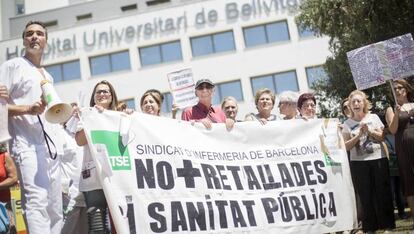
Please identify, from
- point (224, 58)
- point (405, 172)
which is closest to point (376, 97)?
point (405, 172)

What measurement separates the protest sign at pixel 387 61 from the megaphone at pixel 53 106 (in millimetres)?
3991

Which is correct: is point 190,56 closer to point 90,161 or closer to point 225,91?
point 225,91

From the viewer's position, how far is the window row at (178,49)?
31031mm

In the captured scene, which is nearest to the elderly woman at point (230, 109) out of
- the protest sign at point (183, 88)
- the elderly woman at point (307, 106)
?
the elderly woman at point (307, 106)

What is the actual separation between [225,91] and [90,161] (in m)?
26.5

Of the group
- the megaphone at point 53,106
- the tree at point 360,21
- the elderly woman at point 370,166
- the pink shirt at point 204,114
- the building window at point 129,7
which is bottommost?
the elderly woman at point 370,166

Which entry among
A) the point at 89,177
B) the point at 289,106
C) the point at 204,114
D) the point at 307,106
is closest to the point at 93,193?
the point at 89,177

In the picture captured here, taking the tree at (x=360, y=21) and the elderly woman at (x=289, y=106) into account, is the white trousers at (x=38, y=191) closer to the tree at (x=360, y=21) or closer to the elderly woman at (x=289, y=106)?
the elderly woman at (x=289, y=106)

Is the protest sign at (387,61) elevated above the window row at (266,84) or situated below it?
below

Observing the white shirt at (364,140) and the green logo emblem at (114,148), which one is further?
the white shirt at (364,140)

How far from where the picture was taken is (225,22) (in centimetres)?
3150

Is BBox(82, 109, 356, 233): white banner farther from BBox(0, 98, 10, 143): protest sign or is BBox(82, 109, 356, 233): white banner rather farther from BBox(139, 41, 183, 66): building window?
BBox(139, 41, 183, 66): building window

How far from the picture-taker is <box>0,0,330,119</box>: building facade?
98.9 feet

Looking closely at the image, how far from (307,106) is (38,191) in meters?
3.71
